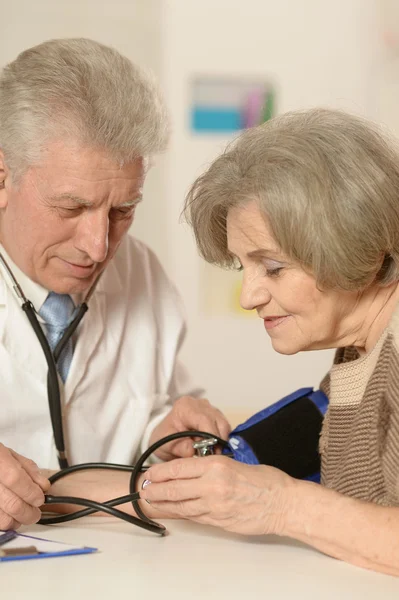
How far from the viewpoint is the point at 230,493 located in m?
1.38

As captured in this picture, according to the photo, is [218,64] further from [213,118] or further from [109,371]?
[109,371]

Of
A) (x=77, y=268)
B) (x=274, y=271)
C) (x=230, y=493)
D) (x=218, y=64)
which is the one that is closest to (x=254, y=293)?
(x=274, y=271)

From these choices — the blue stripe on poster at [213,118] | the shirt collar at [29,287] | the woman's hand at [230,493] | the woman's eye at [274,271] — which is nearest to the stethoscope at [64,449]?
the shirt collar at [29,287]

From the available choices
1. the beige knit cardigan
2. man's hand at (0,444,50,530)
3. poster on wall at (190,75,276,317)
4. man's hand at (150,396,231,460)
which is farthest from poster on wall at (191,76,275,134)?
man's hand at (0,444,50,530)

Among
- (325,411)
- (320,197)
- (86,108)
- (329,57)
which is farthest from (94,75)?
(329,57)

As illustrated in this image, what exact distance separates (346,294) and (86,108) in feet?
2.05

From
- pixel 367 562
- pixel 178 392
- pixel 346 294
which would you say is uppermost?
pixel 346 294

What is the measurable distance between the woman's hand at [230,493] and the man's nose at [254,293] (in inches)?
11.7

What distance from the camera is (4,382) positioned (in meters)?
1.90

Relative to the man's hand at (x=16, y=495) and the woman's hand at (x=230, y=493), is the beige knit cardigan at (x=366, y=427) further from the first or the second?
the man's hand at (x=16, y=495)

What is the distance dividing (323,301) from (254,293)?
0.40 ft

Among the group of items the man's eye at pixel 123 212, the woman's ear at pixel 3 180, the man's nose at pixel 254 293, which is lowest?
the man's nose at pixel 254 293

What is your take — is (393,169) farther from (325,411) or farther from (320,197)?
(325,411)

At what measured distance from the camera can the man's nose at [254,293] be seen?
5.12 ft
